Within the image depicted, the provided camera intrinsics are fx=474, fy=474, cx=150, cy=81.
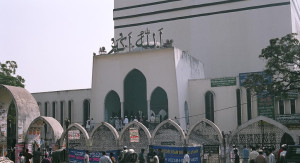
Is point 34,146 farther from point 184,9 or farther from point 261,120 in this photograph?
point 184,9

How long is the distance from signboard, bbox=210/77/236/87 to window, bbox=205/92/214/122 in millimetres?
886

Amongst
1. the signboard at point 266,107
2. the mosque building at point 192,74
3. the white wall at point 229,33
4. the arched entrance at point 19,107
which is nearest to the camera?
the arched entrance at point 19,107

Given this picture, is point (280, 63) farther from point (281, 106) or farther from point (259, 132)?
point (281, 106)

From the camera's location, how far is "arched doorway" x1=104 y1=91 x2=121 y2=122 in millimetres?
39312

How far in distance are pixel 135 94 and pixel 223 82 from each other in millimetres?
7711

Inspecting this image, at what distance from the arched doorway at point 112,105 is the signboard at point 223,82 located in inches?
321

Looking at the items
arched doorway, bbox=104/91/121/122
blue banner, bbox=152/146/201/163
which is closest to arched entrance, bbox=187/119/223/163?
blue banner, bbox=152/146/201/163

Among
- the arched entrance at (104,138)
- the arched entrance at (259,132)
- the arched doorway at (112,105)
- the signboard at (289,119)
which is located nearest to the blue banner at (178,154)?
the arched entrance at (259,132)

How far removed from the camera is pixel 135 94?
133ft

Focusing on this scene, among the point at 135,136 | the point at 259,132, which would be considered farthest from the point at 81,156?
the point at 259,132

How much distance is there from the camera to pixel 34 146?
93.5ft

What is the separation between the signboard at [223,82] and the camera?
37.5 meters

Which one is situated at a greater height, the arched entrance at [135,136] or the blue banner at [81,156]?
the arched entrance at [135,136]

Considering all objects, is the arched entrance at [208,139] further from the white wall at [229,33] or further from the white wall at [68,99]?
the white wall at [229,33]
